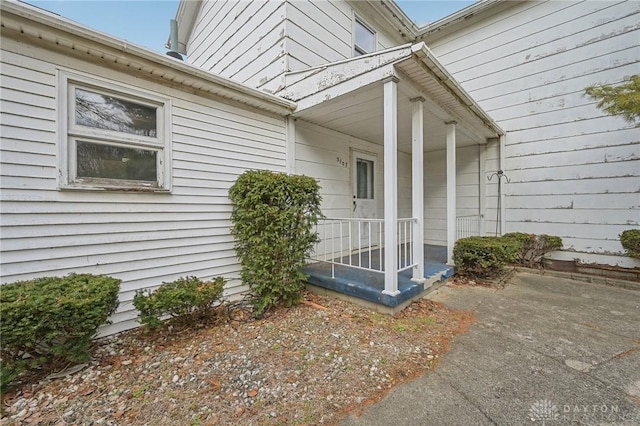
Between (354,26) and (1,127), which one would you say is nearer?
(1,127)

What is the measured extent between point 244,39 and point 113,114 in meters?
3.49

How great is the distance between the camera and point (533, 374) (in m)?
2.05

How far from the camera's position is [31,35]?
2318 millimetres

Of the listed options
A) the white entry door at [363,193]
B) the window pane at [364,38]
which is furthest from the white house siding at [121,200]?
the window pane at [364,38]

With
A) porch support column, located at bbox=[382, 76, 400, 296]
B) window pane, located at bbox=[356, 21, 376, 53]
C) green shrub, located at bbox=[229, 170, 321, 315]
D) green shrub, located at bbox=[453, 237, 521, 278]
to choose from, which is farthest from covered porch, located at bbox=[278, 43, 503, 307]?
window pane, located at bbox=[356, 21, 376, 53]

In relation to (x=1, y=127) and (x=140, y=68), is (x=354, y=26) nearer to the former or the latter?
(x=140, y=68)

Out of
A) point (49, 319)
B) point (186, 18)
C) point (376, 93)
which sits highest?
point (186, 18)

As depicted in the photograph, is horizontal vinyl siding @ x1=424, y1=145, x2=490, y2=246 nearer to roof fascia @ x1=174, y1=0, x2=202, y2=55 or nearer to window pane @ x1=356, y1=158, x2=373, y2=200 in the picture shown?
window pane @ x1=356, y1=158, x2=373, y2=200

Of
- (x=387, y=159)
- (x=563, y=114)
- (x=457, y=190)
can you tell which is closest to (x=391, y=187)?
(x=387, y=159)

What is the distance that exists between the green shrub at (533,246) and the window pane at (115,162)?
6.33m

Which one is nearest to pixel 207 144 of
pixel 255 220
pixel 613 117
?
pixel 255 220

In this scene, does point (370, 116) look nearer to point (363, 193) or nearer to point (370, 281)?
point (363, 193)

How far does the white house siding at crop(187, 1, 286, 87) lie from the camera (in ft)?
14.7

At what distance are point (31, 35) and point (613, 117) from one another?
8255 mm
